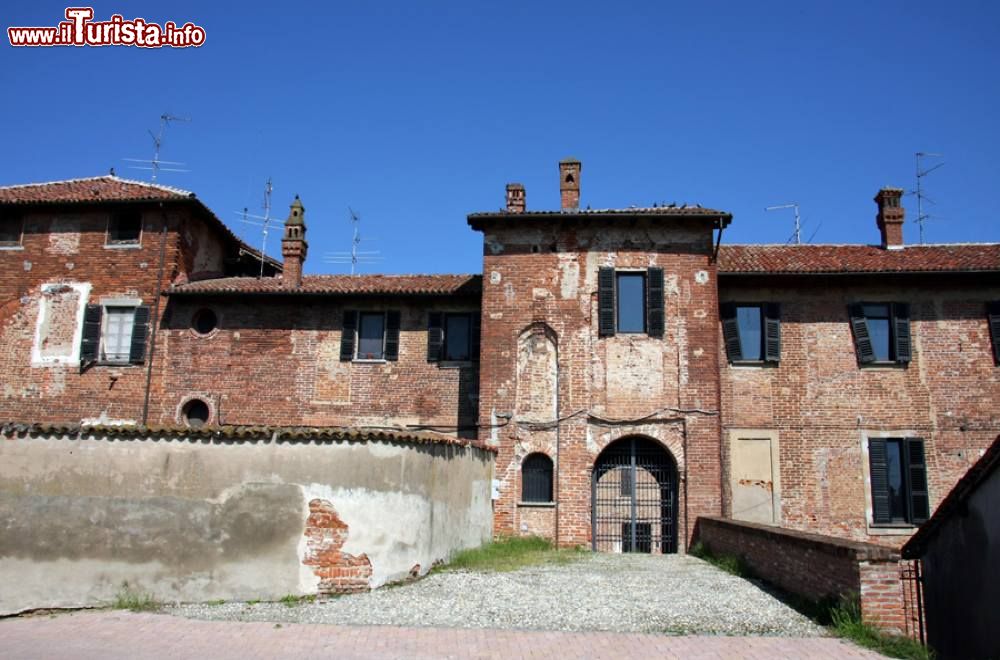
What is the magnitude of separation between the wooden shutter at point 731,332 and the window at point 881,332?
268 cm

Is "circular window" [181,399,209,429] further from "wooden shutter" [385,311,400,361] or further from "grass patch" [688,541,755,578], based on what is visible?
"grass patch" [688,541,755,578]

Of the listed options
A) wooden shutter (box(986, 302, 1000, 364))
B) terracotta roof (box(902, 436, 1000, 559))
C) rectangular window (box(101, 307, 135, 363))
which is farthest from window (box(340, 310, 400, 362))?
wooden shutter (box(986, 302, 1000, 364))

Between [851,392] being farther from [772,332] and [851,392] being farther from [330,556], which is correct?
[330,556]

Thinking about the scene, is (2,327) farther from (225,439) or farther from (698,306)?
(698,306)

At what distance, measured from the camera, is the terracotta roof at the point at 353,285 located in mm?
18641

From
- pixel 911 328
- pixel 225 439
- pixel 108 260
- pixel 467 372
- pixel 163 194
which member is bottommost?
pixel 225 439

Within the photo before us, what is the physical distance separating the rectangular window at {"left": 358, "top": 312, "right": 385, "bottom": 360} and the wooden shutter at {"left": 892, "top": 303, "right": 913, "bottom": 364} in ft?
39.3

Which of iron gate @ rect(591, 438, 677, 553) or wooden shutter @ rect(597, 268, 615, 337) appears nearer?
iron gate @ rect(591, 438, 677, 553)

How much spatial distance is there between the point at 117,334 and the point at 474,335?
28.9 ft

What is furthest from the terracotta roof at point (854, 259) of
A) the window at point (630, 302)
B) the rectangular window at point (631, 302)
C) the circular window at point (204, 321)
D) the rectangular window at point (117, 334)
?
the rectangular window at point (117, 334)

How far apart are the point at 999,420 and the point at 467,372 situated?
12.1 metres

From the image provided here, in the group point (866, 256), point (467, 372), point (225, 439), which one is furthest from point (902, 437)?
point (225, 439)

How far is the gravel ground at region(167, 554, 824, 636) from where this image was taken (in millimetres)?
8992

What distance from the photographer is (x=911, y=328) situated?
59.2 ft
